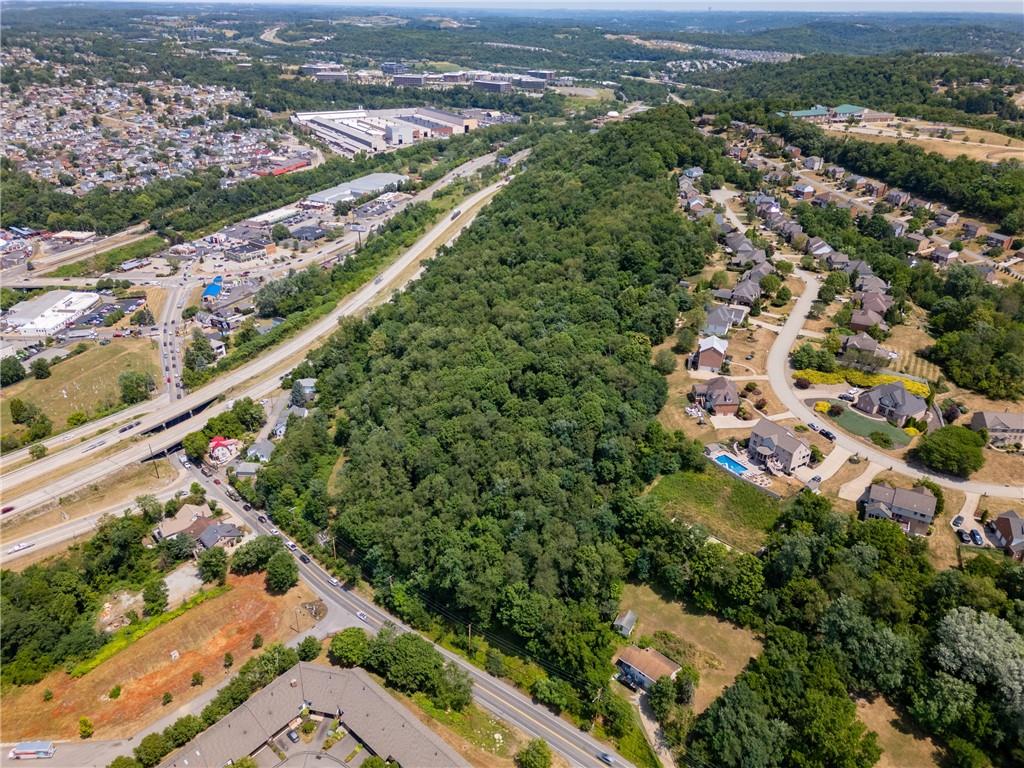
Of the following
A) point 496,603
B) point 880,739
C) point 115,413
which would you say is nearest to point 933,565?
point 880,739

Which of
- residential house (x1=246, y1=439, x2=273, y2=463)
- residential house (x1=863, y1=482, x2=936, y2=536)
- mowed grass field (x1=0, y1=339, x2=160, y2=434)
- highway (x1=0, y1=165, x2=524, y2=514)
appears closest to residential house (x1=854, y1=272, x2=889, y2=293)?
residential house (x1=863, y1=482, x2=936, y2=536)

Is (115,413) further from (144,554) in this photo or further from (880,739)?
(880,739)

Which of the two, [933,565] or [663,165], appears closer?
[933,565]

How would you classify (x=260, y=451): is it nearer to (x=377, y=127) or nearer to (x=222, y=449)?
(x=222, y=449)

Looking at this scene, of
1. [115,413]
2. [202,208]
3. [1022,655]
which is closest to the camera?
[1022,655]

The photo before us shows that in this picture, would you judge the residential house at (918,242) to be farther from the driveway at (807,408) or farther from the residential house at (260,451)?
the residential house at (260,451)

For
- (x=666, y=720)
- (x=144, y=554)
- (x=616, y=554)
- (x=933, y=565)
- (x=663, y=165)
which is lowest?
(x=144, y=554)
